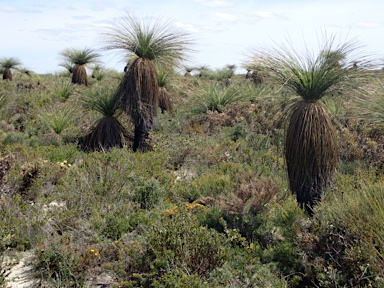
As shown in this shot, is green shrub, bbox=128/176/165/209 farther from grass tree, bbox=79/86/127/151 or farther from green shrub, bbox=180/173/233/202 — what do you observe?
grass tree, bbox=79/86/127/151

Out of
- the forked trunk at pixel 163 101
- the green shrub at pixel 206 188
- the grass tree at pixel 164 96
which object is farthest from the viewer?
the forked trunk at pixel 163 101

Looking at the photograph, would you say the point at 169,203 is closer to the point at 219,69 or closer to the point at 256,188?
the point at 256,188

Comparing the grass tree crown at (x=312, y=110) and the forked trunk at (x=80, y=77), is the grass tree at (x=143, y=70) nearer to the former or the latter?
the grass tree crown at (x=312, y=110)

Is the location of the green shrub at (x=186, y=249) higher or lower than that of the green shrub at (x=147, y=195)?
higher

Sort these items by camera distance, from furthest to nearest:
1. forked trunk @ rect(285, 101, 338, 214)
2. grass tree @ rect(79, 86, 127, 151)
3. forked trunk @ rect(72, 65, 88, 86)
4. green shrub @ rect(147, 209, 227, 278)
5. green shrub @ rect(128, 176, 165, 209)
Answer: forked trunk @ rect(72, 65, 88, 86)
grass tree @ rect(79, 86, 127, 151)
green shrub @ rect(128, 176, 165, 209)
forked trunk @ rect(285, 101, 338, 214)
green shrub @ rect(147, 209, 227, 278)

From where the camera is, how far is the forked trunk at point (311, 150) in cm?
617

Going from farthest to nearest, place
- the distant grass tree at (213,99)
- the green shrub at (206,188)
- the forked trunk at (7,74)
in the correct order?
the forked trunk at (7,74) < the distant grass tree at (213,99) < the green shrub at (206,188)

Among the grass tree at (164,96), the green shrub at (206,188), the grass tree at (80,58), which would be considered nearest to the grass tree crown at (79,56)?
the grass tree at (80,58)

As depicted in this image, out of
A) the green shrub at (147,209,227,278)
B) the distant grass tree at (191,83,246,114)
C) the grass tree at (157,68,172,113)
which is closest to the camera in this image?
the green shrub at (147,209,227,278)

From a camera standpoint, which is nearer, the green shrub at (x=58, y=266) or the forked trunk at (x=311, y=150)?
the green shrub at (x=58, y=266)

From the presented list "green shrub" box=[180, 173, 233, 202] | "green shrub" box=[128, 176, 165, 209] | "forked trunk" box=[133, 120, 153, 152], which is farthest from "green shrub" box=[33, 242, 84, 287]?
"forked trunk" box=[133, 120, 153, 152]

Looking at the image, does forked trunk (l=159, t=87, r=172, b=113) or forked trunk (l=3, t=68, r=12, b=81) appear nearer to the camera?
forked trunk (l=159, t=87, r=172, b=113)

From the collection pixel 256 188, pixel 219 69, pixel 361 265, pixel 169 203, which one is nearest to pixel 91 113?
pixel 169 203

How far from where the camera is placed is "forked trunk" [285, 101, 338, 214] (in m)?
6.17
